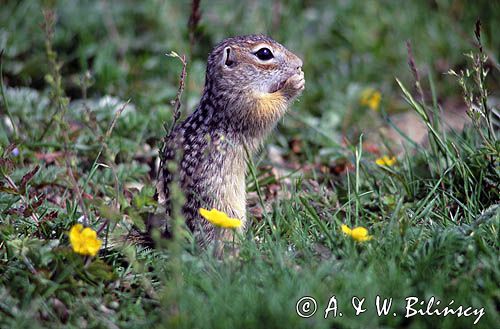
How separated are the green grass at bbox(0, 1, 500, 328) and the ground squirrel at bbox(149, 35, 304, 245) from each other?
0.25 metres

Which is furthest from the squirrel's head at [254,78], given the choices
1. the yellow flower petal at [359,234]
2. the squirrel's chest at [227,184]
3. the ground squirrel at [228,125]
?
the yellow flower petal at [359,234]

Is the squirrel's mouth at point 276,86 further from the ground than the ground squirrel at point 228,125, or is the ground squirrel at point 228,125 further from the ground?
the squirrel's mouth at point 276,86

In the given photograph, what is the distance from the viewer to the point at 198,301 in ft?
10.5

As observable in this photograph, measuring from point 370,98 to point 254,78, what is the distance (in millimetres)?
2260

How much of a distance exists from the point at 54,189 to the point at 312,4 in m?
4.15

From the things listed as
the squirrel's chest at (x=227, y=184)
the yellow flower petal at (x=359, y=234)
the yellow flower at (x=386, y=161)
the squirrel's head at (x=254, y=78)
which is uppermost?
the squirrel's head at (x=254, y=78)

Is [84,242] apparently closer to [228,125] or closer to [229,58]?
[228,125]

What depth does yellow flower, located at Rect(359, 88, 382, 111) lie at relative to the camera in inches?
259

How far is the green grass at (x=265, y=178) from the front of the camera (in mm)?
3344

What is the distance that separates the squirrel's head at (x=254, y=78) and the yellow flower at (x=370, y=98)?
1833 millimetres

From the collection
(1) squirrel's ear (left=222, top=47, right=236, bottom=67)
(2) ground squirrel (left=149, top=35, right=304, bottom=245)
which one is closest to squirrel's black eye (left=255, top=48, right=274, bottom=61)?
(2) ground squirrel (left=149, top=35, right=304, bottom=245)

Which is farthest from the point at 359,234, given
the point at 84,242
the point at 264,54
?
the point at 264,54

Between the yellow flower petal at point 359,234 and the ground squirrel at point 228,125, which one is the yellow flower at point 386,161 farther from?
the yellow flower petal at point 359,234

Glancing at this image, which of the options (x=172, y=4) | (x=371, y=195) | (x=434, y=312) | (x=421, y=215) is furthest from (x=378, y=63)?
(x=434, y=312)
